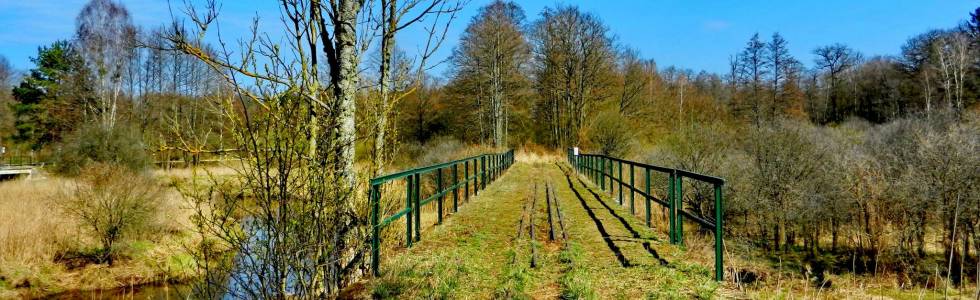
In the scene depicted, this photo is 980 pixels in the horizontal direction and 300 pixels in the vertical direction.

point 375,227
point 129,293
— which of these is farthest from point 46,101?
point 375,227

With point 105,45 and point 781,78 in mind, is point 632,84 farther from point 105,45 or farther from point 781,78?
point 105,45

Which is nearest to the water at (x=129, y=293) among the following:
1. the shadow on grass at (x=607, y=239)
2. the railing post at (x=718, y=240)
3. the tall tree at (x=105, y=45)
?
the shadow on grass at (x=607, y=239)

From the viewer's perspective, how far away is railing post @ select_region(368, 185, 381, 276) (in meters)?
5.19

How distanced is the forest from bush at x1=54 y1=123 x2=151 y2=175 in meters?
0.08

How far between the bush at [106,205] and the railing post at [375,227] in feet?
34.4

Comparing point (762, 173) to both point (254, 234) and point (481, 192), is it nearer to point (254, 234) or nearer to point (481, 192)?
point (481, 192)

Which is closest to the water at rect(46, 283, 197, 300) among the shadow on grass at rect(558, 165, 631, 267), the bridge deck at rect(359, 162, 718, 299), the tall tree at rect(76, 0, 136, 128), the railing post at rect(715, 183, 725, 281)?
the bridge deck at rect(359, 162, 718, 299)

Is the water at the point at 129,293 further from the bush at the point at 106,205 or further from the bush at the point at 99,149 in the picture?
the bush at the point at 99,149

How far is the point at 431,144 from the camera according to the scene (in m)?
36.0

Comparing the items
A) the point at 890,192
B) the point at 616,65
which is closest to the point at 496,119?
the point at 616,65

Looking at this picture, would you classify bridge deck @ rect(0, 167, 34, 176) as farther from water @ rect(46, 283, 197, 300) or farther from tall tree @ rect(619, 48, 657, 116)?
tall tree @ rect(619, 48, 657, 116)

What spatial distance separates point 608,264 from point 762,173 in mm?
12866

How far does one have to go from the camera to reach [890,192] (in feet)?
44.6

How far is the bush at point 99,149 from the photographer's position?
20.7 m
